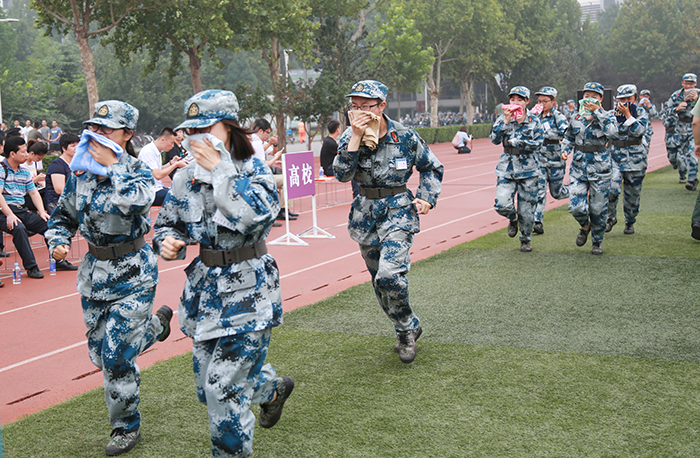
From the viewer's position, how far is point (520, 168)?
9.78 m

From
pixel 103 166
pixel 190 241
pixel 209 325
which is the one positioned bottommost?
pixel 209 325

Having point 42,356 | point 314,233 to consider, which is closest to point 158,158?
point 314,233

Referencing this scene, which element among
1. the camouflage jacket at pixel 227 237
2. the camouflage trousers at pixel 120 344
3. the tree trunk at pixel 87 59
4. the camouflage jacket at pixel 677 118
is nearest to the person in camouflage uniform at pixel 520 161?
the camouflage trousers at pixel 120 344

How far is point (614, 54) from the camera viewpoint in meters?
74.9

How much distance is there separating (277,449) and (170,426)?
0.82 m

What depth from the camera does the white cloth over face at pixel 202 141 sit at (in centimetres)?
339

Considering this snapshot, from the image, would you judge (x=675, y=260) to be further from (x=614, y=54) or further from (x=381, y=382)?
(x=614, y=54)

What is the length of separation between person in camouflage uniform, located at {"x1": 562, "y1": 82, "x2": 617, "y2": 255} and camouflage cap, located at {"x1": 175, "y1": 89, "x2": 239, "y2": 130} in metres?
6.81

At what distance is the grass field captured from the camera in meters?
4.20

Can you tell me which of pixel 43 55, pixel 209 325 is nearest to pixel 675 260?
pixel 209 325

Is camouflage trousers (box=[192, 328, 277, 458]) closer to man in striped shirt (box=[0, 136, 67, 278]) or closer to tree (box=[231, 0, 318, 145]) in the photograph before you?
man in striped shirt (box=[0, 136, 67, 278])

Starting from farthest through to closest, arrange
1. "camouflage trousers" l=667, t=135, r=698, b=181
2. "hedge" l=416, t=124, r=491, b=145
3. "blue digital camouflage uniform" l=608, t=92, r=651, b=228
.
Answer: "hedge" l=416, t=124, r=491, b=145 → "camouflage trousers" l=667, t=135, r=698, b=181 → "blue digital camouflage uniform" l=608, t=92, r=651, b=228

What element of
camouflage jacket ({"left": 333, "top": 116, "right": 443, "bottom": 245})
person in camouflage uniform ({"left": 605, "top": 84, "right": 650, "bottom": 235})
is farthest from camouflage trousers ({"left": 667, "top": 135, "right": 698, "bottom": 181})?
camouflage jacket ({"left": 333, "top": 116, "right": 443, "bottom": 245})

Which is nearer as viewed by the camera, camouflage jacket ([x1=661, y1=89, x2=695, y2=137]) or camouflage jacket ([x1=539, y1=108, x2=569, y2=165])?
camouflage jacket ([x1=539, y1=108, x2=569, y2=165])
